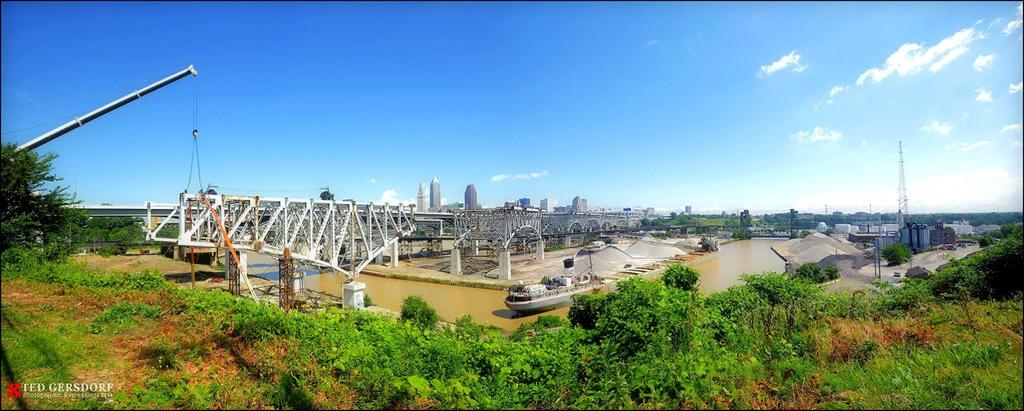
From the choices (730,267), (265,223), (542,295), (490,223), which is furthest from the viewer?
(730,267)

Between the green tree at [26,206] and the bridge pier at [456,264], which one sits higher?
the green tree at [26,206]

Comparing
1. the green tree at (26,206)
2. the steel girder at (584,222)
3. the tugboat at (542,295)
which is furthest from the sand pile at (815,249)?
the green tree at (26,206)

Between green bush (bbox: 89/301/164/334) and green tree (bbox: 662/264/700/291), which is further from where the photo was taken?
green tree (bbox: 662/264/700/291)

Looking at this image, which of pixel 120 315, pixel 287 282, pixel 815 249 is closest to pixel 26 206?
pixel 120 315

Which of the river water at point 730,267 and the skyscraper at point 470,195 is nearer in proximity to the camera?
the river water at point 730,267

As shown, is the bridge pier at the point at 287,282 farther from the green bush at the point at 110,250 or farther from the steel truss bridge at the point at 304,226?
the green bush at the point at 110,250

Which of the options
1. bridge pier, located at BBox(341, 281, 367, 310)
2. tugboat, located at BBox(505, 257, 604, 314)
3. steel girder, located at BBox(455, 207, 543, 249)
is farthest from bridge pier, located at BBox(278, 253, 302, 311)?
steel girder, located at BBox(455, 207, 543, 249)

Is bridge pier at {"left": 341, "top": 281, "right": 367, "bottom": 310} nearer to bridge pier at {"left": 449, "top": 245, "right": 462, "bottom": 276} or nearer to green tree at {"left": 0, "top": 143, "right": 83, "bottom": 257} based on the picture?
green tree at {"left": 0, "top": 143, "right": 83, "bottom": 257}

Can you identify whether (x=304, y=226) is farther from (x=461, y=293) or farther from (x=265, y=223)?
(x=461, y=293)
